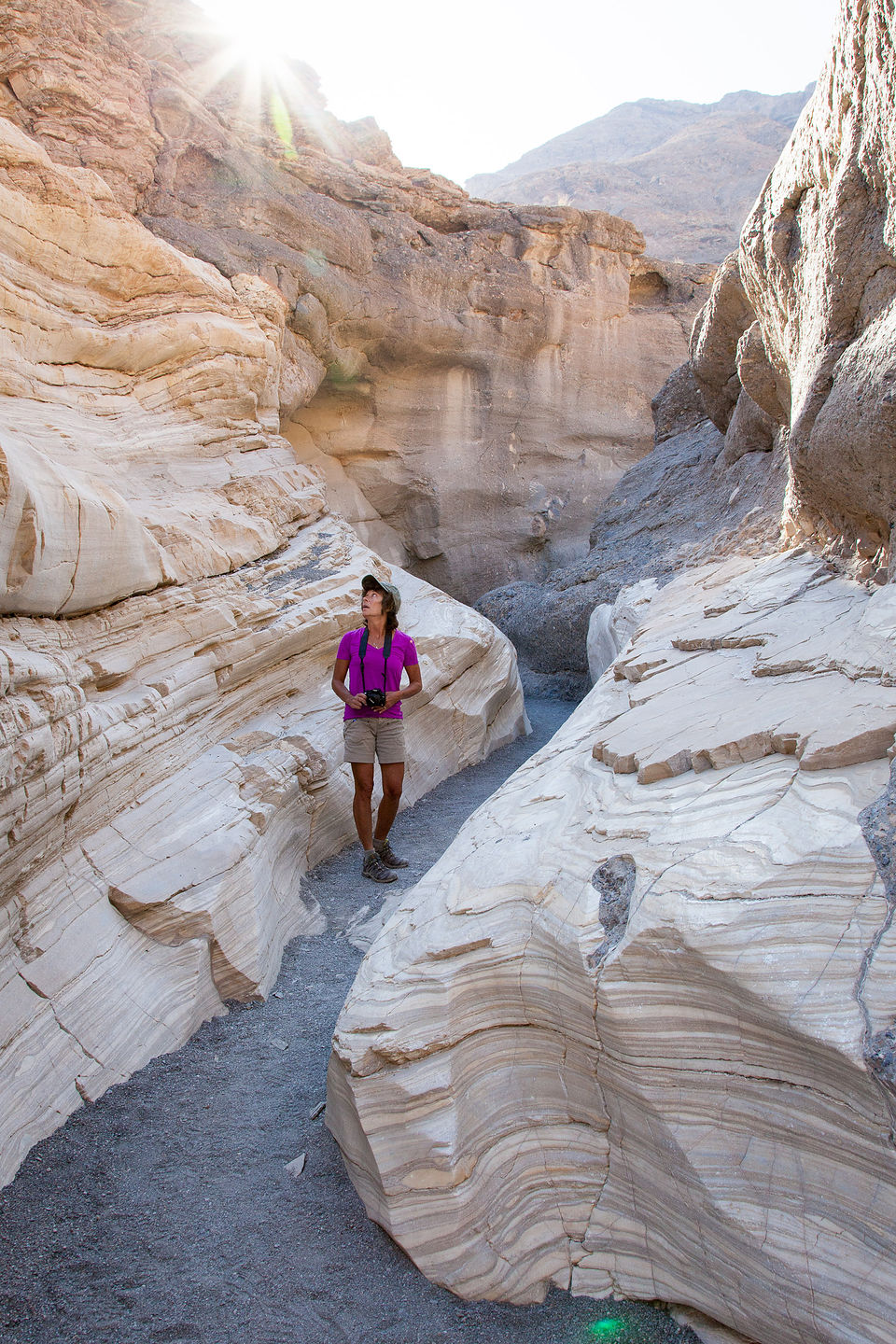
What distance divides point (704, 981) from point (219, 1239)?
1.41 m

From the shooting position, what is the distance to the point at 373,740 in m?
4.41

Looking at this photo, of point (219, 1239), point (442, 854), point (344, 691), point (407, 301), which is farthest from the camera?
point (407, 301)

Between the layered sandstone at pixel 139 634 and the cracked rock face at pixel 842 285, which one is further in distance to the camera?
the cracked rock face at pixel 842 285

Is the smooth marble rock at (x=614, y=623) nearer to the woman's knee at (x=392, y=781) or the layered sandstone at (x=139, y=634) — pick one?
the layered sandstone at (x=139, y=634)

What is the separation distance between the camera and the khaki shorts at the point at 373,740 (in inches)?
172

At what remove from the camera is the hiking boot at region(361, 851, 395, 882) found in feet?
14.2

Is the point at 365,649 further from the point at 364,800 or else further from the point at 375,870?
the point at 375,870

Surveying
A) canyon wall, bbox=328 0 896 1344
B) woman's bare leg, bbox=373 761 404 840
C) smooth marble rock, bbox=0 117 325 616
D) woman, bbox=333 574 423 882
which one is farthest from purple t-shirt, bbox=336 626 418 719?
canyon wall, bbox=328 0 896 1344

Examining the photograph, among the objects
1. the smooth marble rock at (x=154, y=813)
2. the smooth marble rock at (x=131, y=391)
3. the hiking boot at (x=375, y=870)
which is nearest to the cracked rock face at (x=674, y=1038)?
the smooth marble rock at (x=154, y=813)

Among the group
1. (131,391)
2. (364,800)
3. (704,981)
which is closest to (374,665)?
(364,800)

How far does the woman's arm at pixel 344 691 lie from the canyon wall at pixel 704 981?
1.07m

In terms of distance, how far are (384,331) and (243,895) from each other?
838 centimetres

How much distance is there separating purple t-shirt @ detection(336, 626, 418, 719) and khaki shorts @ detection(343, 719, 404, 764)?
4 centimetres

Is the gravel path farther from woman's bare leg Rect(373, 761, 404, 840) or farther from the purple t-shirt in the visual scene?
the purple t-shirt
